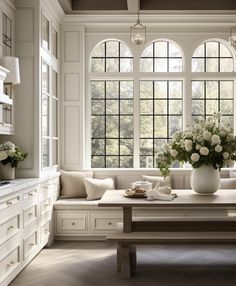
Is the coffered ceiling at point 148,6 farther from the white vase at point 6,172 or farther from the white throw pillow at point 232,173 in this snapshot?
the white vase at point 6,172

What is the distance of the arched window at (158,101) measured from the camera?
680 cm

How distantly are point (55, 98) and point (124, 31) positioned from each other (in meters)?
1.53

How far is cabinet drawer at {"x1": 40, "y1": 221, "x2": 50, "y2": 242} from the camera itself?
5.03m

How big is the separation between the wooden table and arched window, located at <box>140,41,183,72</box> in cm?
280

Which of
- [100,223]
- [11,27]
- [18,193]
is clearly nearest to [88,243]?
[100,223]

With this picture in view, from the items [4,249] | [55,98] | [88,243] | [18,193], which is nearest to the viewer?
[4,249]

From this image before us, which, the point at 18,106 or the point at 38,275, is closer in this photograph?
the point at 38,275

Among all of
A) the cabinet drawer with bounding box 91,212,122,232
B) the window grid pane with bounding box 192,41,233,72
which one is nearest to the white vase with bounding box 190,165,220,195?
the cabinet drawer with bounding box 91,212,122,232

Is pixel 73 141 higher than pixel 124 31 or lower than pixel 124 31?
lower

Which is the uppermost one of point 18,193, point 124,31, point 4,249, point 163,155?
point 124,31

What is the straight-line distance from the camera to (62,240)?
5770mm

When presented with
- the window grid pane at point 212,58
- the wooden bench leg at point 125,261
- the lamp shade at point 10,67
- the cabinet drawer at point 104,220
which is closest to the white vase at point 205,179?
the wooden bench leg at point 125,261

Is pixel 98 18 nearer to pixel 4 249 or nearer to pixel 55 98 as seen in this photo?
pixel 55 98

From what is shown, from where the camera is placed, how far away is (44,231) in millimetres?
5191
